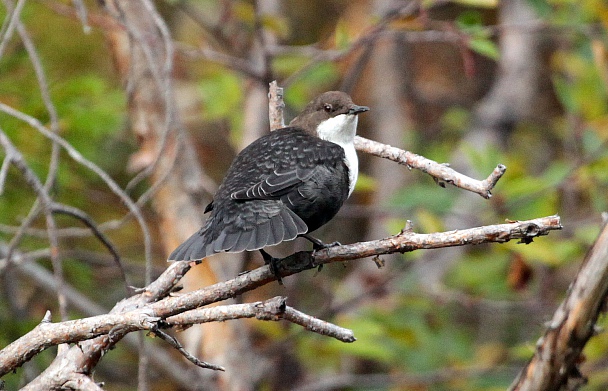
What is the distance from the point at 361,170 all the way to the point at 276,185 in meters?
5.93

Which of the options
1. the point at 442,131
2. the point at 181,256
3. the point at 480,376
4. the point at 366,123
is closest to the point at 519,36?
the point at 442,131

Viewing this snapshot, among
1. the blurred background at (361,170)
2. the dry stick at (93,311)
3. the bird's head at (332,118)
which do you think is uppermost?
the blurred background at (361,170)

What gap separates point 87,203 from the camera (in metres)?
6.55

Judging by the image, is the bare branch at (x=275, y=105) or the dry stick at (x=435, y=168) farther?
the bare branch at (x=275, y=105)

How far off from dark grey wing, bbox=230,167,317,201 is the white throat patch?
0.41 m

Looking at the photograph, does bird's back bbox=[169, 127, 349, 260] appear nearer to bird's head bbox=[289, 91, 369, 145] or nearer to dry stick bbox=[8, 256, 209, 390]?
bird's head bbox=[289, 91, 369, 145]

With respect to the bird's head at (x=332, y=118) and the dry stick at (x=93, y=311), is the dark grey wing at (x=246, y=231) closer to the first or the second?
the bird's head at (x=332, y=118)

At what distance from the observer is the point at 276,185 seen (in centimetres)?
375

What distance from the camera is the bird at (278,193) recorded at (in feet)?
11.0

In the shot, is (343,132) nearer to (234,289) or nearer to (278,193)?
(278,193)

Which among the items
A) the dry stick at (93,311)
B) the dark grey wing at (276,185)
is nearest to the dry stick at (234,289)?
the dark grey wing at (276,185)

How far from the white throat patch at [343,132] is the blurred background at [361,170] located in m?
0.83

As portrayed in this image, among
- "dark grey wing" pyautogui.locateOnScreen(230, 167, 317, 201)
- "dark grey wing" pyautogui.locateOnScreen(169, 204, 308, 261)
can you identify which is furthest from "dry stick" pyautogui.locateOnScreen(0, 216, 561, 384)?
"dark grey wing" pyautogui.locateOnScreen(230, 167, 317, 201)

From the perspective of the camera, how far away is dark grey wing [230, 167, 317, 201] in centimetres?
367
